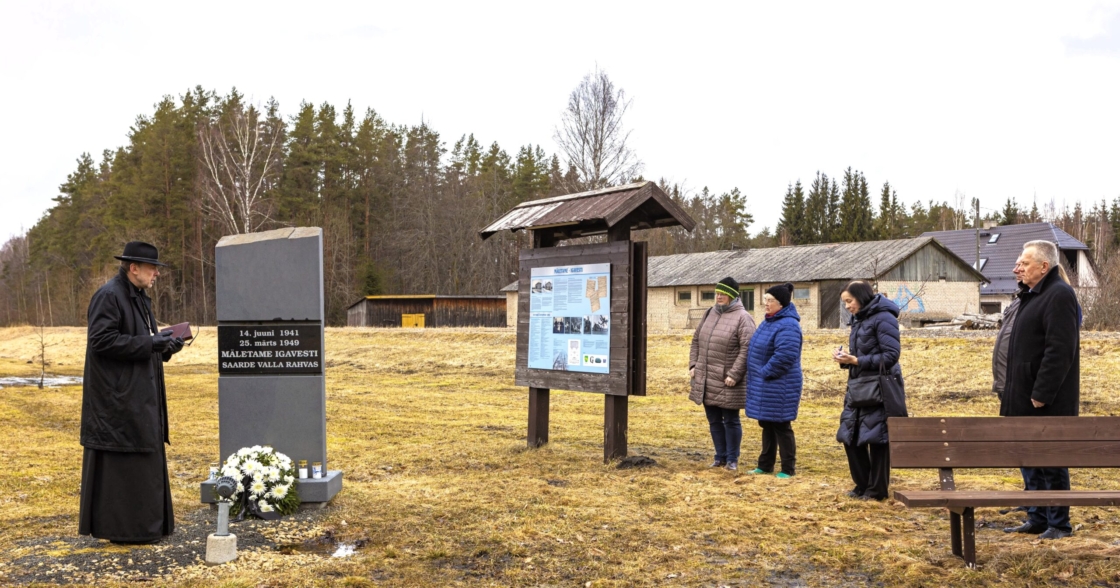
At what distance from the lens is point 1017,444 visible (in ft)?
18.2

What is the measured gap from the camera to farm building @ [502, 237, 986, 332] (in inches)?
1469

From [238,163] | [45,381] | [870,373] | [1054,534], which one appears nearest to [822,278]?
[238,163]

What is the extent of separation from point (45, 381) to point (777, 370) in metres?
20.6

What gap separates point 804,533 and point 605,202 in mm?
4343

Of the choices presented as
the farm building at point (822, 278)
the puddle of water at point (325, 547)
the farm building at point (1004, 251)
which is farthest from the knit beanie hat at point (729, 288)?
the farm building at point (1004, 251)

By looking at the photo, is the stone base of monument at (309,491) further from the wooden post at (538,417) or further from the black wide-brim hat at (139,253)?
the wooden post at (538,417)

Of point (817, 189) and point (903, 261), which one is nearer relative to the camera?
point (903, 261)

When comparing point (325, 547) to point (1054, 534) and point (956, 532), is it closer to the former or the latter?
point (956, 532)

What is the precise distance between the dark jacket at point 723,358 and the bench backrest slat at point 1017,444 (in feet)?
9.85

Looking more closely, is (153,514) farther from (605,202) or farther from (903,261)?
(903,261)

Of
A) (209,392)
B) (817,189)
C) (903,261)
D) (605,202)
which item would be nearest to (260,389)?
(605,202)

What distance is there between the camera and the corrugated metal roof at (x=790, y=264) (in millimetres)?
37625

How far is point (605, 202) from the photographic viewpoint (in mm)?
9500

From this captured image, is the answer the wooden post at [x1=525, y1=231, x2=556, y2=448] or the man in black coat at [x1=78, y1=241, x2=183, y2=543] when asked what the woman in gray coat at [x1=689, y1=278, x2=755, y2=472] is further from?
the man in black coat at [x1=78, y1=241, x2=183, y2=543]
